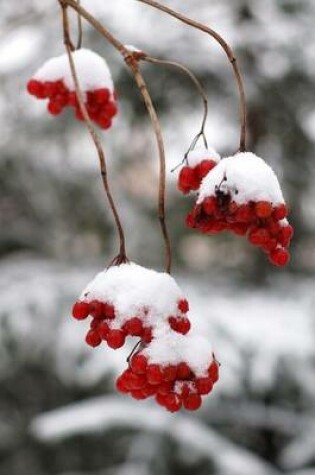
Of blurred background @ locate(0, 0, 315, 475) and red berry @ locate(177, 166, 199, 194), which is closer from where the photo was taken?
red berry @ locate(177, 166, 199, 194)

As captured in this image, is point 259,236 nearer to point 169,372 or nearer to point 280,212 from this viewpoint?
point 280,212

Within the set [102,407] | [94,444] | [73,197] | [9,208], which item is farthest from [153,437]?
[9,208]

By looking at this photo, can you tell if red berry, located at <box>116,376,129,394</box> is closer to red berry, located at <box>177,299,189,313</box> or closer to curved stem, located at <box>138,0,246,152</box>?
red berry, located at <box>177,299,189,313</box>

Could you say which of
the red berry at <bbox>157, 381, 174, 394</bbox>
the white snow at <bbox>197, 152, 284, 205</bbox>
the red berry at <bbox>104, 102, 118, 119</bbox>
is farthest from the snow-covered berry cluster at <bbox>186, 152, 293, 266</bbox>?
the red berry at <bbox>104, 102, 118, 119</bbox>

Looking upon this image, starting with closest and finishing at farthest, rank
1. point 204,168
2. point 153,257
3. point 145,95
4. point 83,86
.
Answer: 1. point 145,95
2. point 204,168
3. point 83,86
4. point 153,257

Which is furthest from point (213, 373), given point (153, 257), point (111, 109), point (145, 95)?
point (153, 257)

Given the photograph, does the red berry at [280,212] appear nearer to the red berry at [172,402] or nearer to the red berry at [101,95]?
the red berry at [172,402]

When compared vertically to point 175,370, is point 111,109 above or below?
above

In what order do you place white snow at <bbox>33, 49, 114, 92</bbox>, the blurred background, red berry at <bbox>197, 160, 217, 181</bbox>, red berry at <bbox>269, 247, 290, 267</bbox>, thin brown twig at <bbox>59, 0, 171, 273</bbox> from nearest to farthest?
thin brown twig at <bbox>59, 0, 171, 273</bbox>, red berry at <bbox>269, 247, 290, 267</bbox>, red berry at <bbox>197, 160, 217, 181</bbox>, white snow at <bbox>33, 49, 114, 92</bbox>, the blurred background
